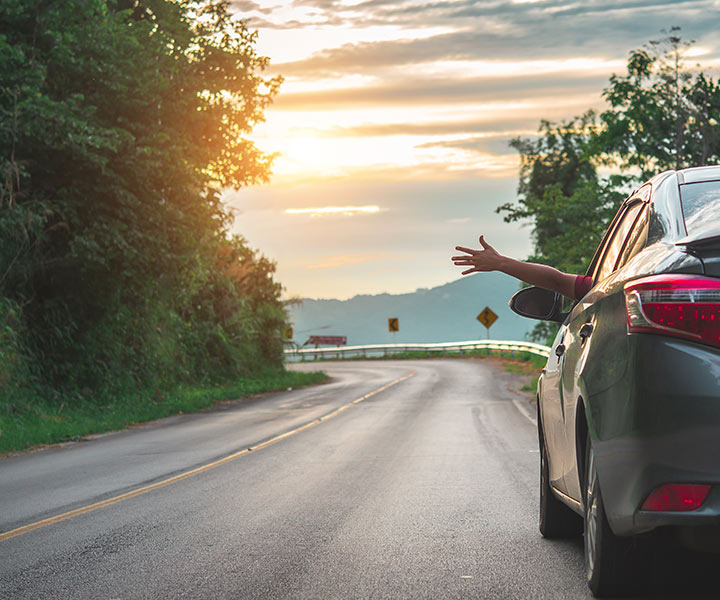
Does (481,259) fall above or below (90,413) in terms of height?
above

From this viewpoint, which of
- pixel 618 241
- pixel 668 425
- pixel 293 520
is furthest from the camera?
pixel 293 520

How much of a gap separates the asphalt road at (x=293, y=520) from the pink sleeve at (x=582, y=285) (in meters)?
1.63

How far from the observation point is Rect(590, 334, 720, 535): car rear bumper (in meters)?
3.90

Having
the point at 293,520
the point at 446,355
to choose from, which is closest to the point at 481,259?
the point at 293,520

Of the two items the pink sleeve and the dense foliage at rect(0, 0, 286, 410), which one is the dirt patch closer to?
the dense foliage at rect(0, 0, 286, 410)

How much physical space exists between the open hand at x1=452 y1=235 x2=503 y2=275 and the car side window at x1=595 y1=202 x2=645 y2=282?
595mm

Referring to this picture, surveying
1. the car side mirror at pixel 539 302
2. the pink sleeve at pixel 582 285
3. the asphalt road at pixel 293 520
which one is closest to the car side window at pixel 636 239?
the pink sleeve at pixel 582 285

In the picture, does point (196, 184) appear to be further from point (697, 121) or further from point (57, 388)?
point (697, 121)

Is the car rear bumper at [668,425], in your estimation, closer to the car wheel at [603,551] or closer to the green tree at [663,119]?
the car wheel at [603,551]

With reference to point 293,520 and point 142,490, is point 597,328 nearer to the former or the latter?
point 293,520

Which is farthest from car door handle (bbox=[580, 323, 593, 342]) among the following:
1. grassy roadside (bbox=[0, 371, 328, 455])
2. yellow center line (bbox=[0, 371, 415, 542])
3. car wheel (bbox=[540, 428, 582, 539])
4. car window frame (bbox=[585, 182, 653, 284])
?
grassy roadside (bbox=[0, 371, 328, 455])

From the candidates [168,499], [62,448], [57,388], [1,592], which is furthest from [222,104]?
[1,592]

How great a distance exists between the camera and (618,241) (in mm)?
5645

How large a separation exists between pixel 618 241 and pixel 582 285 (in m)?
0.52
